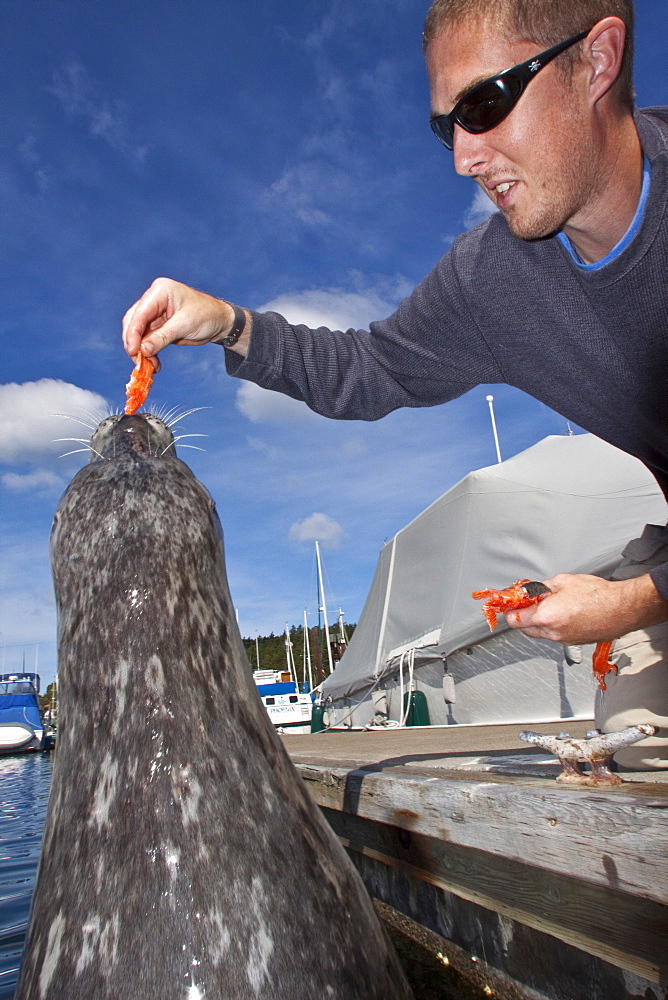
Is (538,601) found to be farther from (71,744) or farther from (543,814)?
(71,744)

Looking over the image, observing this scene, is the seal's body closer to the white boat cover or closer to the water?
the water

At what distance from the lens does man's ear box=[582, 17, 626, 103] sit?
2.36 m

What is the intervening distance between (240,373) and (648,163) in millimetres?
1815

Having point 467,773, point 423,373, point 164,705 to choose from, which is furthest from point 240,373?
point 467,773

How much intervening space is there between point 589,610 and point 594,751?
0.45m

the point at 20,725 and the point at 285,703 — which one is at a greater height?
the point at 20,725

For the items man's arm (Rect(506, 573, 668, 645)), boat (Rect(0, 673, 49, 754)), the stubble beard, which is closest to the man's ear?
the stubble beard

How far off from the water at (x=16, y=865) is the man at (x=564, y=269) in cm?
285

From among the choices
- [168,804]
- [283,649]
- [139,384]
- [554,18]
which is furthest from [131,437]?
[283,649]

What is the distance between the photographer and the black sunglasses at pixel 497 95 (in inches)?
92.6

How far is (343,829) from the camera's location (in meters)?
3.74

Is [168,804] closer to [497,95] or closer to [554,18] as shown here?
[497,95]

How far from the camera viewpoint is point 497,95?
239 cm

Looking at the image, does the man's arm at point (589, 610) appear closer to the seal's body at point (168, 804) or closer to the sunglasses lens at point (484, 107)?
the seal's body at point (168, 804)
